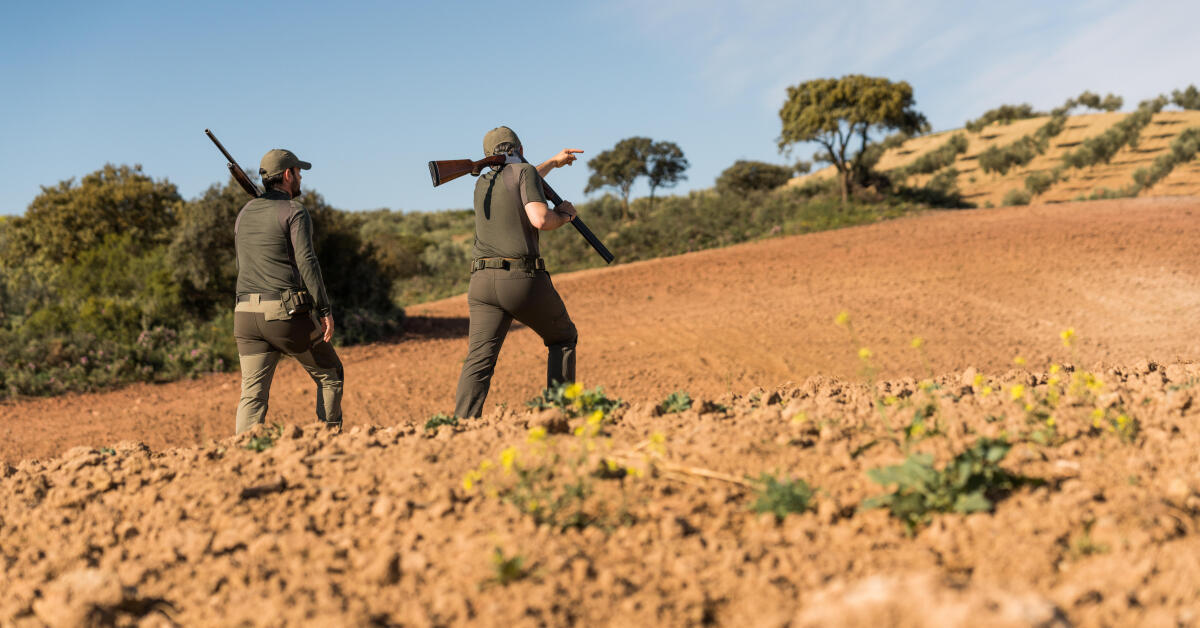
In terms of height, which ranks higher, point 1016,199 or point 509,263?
point 1016,199

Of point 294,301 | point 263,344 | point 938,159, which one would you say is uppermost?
point 938,159

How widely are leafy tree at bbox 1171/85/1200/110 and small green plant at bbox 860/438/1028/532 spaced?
59.1 metres

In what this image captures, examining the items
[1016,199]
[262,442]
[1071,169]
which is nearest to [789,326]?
[262,442]

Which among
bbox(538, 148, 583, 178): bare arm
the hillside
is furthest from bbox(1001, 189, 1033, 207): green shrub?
bbox(538, 148, 583, 178): bare arm

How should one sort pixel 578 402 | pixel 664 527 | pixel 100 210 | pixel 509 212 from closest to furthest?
pixel 664 527
pixel 578 402
pixel 509 212
pixel 100 210

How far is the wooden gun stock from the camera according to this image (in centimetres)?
448

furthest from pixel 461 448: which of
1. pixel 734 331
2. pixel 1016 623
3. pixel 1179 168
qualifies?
pixel 1179 168

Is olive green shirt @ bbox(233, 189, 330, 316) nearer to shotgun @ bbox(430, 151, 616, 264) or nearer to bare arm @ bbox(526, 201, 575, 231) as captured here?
shotgun @ bbox(430, 151, 616, 264)

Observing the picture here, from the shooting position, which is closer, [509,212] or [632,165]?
[509,212]

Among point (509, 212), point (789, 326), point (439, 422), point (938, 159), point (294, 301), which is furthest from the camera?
point (938, 159)

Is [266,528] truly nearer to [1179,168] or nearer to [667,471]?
[667,471]

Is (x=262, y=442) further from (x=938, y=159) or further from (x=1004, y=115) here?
(x=1004, y=115)

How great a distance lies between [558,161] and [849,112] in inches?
965

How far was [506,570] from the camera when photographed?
214 centimetres
